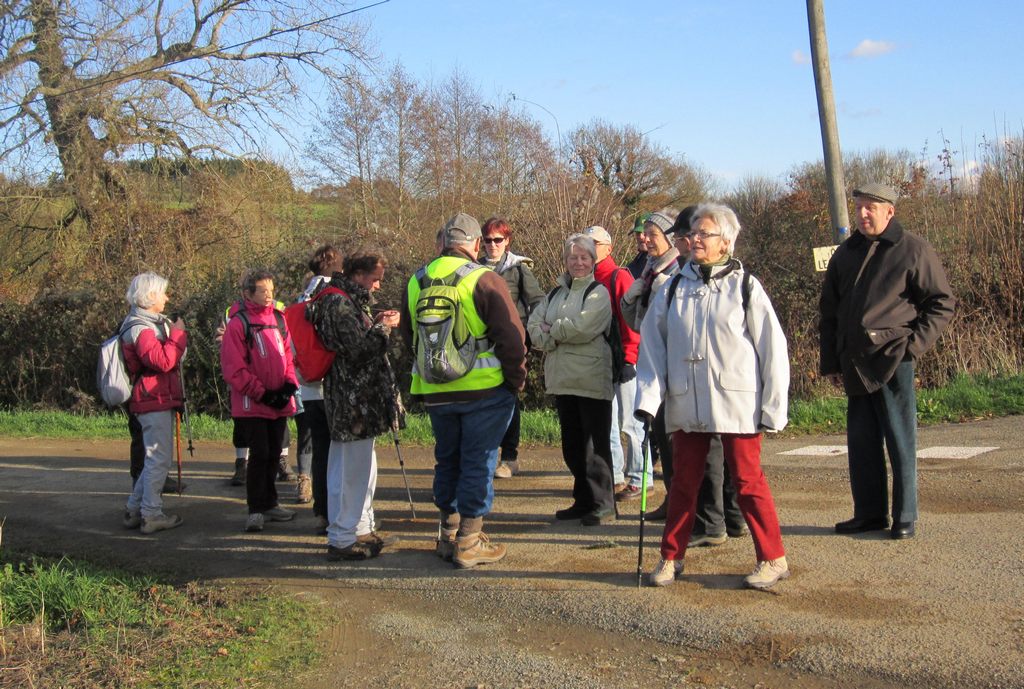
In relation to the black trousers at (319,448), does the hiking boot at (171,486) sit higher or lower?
lower

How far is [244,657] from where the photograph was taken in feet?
16.2

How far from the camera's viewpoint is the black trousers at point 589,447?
272 inches

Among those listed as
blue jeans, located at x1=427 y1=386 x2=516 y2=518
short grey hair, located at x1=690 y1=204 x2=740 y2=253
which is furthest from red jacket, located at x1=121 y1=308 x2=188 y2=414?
short grey hair, located at x1=690 y1=204 x2=740 y2=253

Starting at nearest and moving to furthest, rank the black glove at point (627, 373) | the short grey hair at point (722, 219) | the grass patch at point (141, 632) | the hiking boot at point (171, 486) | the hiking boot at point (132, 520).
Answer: the grass patch at point (141, 632)
the short grey hair at point (722, 219)
the black glove at point (627, 373)
the hiking boot at point (132, 520)
the hiking boot at point (171, 486)

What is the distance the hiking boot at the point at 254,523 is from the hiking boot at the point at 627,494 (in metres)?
2.64

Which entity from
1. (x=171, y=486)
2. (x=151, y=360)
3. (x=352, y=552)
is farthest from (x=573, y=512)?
(x=171, y=486)

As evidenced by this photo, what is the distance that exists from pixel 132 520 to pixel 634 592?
4.35m

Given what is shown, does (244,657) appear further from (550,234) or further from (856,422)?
(550,234)

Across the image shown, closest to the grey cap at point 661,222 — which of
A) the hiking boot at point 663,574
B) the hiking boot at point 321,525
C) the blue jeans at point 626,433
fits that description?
the blue jeans at point 626,433

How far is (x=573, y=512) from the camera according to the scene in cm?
707

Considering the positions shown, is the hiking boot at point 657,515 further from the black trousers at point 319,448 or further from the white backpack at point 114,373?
the white backpack at point 114,373

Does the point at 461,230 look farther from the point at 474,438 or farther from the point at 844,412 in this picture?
the point at 844,412

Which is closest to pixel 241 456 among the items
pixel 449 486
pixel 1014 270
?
pixel 449 486

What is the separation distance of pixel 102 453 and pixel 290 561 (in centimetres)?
615
